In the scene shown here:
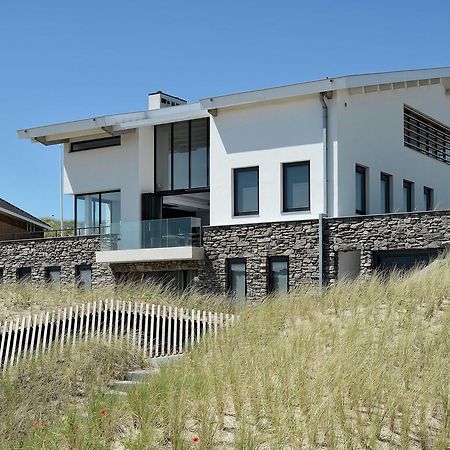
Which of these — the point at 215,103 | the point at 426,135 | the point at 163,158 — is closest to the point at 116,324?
the point at 215,103

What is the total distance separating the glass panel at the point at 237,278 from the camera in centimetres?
2389

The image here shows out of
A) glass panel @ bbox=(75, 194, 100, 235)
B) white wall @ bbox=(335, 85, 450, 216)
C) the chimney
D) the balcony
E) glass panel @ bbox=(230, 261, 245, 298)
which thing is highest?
the chimney

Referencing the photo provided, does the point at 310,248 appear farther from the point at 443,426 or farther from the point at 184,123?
the point at 443,426

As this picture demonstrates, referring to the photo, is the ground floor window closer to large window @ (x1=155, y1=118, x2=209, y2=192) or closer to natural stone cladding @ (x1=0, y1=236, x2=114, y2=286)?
natural stone cladding @ (x1=0, y1=236, x2=114, y2=286)

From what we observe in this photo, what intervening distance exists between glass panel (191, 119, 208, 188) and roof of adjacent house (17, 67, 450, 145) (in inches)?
29.8

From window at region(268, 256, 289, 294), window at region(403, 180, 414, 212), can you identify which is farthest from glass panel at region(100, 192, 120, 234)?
window at region(403, 180, 414, 212)

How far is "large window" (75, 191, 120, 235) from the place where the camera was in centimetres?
2845

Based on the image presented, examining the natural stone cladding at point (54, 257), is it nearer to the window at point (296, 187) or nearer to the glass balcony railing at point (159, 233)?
the glass balcony railing at point (159, 233)

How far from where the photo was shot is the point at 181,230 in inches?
966

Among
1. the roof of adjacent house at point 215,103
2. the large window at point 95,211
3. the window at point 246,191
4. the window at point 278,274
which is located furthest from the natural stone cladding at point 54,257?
the window at point 278,274

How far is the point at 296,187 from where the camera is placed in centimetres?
2356

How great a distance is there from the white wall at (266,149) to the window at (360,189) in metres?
1.88

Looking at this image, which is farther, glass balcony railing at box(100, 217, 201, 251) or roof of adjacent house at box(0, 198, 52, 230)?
roof of adjacent house at box(0, 198, 52, 230)

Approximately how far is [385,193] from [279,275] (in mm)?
5090
